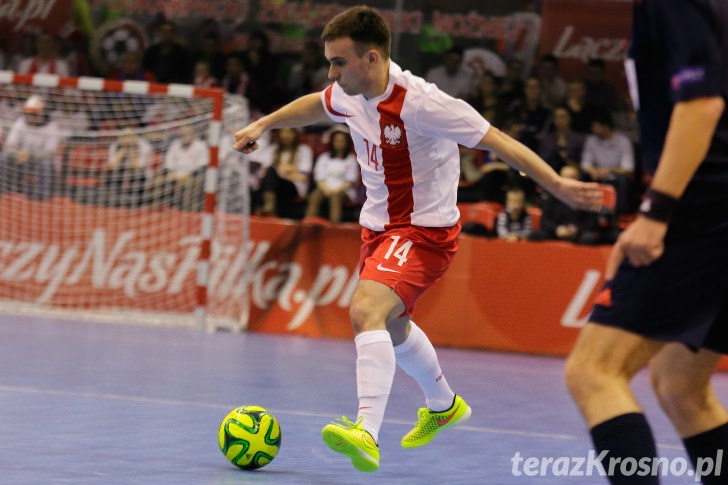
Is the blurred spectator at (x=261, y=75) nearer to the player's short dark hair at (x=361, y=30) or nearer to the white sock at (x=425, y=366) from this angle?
the white sock at (x=425, y=366)

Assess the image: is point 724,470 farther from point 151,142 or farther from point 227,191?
point 151,142

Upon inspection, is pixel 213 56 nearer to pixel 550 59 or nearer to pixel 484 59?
pixel 484 59

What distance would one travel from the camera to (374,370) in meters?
4.99

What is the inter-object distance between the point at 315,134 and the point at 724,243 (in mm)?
11461

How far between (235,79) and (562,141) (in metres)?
4.54

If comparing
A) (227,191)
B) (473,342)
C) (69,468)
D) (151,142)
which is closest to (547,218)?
(473,342)

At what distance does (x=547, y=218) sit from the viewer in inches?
474

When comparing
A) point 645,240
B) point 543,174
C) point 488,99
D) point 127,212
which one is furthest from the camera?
point 488,99

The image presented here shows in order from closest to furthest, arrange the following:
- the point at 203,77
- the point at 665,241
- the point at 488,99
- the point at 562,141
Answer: the point at 665,241, the point at 562,141, the point at 488,99, the point at 203,77

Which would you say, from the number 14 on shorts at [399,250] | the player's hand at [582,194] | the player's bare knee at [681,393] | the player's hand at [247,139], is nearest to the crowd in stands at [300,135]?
the number 14 on shorts at [399,250]

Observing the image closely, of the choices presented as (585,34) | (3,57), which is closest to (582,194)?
(585,34)

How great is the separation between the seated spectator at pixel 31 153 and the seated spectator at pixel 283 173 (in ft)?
7.58

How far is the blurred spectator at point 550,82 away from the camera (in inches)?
578

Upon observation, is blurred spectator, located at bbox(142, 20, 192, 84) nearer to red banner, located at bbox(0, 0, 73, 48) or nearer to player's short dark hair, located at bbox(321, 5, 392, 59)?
red banner, located at bbox(0, 0, 73, 48)
